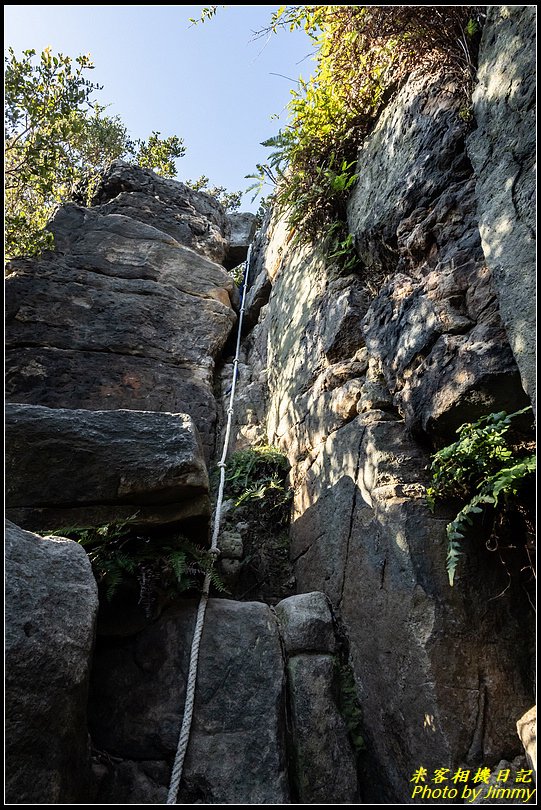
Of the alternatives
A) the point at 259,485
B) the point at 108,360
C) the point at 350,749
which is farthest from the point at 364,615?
the point at 108,360

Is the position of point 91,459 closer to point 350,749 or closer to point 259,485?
point 259,485

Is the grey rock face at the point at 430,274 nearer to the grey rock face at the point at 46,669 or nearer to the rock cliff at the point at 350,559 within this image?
the rock cliff at the point at 350,559

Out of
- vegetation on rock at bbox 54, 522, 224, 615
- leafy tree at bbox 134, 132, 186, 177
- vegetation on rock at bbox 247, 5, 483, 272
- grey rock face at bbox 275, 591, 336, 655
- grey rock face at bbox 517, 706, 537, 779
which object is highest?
leafy tree at bbox 134, 132, 186, 177

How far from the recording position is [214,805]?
2576 mm

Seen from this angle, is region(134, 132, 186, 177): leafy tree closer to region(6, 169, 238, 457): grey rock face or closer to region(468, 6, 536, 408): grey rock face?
region(6, 169, 238, 457): grey rock face

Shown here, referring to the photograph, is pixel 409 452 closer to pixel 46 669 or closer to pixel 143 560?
pixel 143 560

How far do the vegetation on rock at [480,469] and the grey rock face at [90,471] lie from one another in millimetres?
1831

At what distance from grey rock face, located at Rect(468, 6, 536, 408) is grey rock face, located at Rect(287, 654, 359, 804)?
99.9 inches

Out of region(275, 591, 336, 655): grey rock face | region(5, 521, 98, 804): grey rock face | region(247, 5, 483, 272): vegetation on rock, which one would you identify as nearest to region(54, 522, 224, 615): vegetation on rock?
region(5, 521, 98, 804): grey rock face

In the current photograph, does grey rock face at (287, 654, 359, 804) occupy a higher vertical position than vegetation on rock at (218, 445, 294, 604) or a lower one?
lower

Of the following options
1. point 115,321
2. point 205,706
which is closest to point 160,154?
point 115,321

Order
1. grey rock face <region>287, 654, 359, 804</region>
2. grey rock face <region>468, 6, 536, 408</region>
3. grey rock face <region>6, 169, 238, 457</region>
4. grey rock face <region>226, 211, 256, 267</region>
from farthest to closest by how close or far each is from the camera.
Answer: grey rock face <region>226, 211, 256, 267</region>, grey rock face <region>6, 169, 238, 457</region>, grey rock face <region>287, 654, 359, 804</region>, grey rock face <region>468, 6, 536, 408</region>

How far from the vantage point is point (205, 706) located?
317 centimetres

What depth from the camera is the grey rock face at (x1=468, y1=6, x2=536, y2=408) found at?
2625 mm
